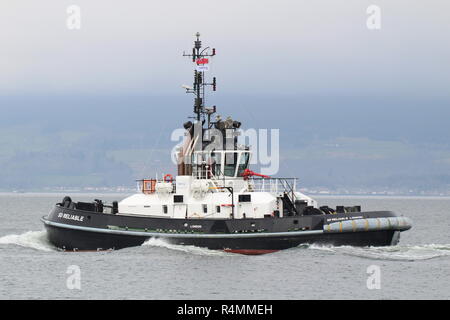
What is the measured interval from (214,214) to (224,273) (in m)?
5.42

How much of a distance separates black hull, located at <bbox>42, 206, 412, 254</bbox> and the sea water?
0.35 meters

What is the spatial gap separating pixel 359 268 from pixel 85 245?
488 inches

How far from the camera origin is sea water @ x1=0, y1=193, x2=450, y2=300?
35.3m

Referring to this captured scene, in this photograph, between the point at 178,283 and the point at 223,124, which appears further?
the point at 223,124

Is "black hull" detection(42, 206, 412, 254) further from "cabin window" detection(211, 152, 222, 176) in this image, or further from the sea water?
"cabin window" detection(211, 152, 222, 176)

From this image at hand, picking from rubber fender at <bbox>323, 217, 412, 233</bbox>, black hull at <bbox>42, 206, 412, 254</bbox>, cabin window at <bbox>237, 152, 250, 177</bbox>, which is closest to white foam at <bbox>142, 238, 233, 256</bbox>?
black hull at <bbox>42, 206, 412, 254</bbox>

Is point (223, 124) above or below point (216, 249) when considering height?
above

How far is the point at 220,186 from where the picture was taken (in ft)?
146

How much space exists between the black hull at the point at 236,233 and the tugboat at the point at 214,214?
0.04 metres

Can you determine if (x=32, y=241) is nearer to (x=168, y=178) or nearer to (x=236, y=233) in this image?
(x=168, y=178)
